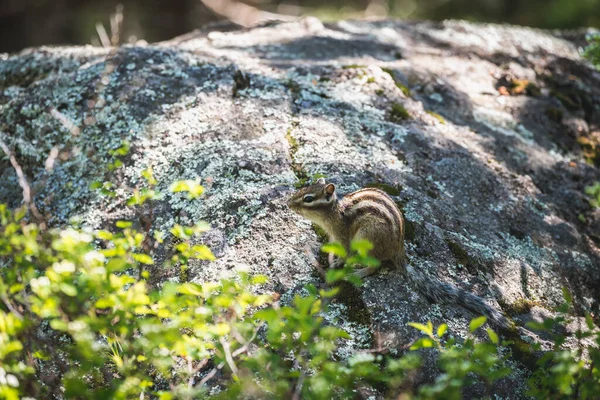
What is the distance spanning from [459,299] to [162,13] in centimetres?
1039

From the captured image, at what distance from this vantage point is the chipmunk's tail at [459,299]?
3.03 m

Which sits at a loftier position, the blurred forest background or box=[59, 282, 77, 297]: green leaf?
box=[59, 282, 77, 297]: green leaf

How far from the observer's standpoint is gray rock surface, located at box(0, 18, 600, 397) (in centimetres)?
326

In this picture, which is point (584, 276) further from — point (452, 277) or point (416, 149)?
point (416, 149)

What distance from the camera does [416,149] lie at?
407 cm

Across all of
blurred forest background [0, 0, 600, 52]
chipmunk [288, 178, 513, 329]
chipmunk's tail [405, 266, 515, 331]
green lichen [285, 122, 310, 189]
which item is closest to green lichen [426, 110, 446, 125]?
green lichen [285, 122, 310, 189]

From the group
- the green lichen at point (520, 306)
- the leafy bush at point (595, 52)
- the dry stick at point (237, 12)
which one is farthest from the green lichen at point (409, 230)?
the dry stick at point (237, 12)

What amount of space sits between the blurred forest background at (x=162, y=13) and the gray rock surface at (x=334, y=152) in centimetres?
553

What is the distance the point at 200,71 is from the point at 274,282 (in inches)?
81.5

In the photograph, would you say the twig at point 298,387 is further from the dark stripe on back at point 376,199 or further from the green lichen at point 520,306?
the green lichen at point 520,306

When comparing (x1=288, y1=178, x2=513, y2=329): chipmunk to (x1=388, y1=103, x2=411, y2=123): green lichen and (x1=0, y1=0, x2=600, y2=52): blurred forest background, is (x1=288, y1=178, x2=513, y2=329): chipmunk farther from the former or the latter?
(x1=0, y1=0, x2=600, y2=52): blurred forest background

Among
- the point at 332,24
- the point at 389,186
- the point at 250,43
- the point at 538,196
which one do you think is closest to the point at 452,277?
the point at 389,186

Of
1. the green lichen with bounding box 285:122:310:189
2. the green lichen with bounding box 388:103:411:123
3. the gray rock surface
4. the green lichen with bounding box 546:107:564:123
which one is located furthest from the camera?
the green lichen with bounding box 546:107:564:123

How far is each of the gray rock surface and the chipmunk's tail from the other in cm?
5
